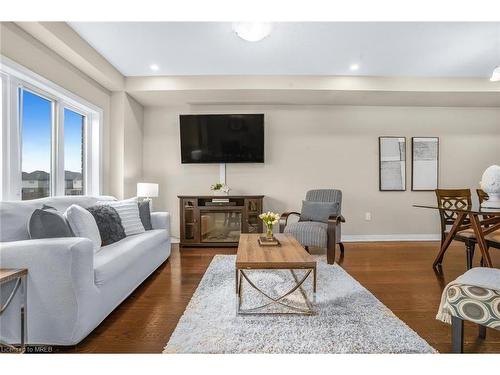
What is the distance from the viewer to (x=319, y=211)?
12.6 ft

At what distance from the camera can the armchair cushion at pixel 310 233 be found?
3.37 meters

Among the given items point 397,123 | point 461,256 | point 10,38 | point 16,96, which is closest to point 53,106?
point 16,96

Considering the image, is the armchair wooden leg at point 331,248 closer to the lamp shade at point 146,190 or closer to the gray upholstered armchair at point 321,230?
the gray upholstered armchair at point 321,230

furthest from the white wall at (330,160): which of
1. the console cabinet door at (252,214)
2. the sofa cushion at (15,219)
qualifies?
the sofa cushion at (15,219)

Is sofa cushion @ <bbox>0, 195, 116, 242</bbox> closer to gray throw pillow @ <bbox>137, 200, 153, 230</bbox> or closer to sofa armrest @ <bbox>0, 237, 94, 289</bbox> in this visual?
sofa armrest @ <bbox>0, 237, 94, 289</bbox>

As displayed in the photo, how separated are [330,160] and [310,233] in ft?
6.07

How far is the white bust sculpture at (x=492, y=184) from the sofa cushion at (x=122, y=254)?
333cm

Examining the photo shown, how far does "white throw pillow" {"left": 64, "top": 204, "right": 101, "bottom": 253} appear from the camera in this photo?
2080mm

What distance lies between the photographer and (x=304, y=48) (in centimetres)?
324

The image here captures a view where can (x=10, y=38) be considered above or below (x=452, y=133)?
above

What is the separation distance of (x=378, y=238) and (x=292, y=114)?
265 cm

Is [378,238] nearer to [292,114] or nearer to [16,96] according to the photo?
[292,114]

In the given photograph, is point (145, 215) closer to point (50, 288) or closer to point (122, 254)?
point (122, 254)

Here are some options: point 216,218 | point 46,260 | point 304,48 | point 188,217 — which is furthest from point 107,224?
point 304,48
